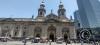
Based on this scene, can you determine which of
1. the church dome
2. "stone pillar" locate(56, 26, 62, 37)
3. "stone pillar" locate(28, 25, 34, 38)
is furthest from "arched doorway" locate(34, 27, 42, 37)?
"stone pillar" locate(56, 26, 62, 37)

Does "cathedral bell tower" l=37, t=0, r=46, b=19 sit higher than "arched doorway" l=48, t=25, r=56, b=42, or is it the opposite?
"cathedral bell tower" l=37, t=0, r=46, b=19

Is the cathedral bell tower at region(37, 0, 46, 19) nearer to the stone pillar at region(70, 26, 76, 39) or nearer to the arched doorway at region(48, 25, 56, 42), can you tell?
the arched doorway at region(48, 25, 56, 42)

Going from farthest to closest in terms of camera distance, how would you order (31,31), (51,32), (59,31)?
1. (51,32)
2. (59,31)
3. (31,31)

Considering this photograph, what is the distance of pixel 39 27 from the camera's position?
215ft

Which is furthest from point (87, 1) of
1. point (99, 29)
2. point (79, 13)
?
point (99, 29)

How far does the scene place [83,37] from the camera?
43.5 ft

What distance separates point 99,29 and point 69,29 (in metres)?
33.3

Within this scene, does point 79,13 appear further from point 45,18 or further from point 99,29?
point 45,18

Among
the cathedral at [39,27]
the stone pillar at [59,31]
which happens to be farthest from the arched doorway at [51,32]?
the stone pillar at [59,31]

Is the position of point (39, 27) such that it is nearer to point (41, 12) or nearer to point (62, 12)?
point (41, 12)

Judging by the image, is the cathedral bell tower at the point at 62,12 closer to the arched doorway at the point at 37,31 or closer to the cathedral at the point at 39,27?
the cathedral at the point at 39,27

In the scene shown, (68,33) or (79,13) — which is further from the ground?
(79,13)

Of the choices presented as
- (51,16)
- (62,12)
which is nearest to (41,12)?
(51,16)

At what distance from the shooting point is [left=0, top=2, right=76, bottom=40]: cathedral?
2549 inches
